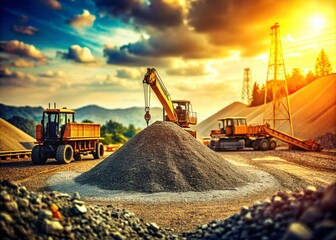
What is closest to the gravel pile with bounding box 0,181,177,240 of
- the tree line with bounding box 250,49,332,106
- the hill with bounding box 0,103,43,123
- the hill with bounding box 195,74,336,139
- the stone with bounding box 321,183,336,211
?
the stone with bounding box 321,183,336,211

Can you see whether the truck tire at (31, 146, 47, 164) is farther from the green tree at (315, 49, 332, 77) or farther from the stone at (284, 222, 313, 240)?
the green tree at (315, 49, 332, 77)

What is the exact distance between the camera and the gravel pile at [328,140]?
108ft

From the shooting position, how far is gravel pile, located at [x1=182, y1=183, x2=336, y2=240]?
412 cm

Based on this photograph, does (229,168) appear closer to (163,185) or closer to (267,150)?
(163,185)

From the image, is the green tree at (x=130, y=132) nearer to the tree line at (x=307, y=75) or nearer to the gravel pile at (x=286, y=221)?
the tree line at (x=307, y=75)

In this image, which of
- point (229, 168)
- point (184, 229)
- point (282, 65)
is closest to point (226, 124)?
point (282, 65)

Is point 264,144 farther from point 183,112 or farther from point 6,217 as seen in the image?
point 6,217

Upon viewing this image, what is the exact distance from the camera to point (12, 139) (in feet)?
98.5

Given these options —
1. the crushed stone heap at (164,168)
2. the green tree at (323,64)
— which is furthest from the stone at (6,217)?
the green tree at (323,64)

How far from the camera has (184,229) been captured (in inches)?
310

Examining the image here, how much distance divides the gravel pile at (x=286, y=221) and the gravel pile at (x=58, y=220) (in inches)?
52.5

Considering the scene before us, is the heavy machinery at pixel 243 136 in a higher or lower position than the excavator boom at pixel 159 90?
lower

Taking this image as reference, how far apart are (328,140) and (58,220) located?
3455 cm

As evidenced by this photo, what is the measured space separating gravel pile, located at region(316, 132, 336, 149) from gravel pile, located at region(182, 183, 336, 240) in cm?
3052
